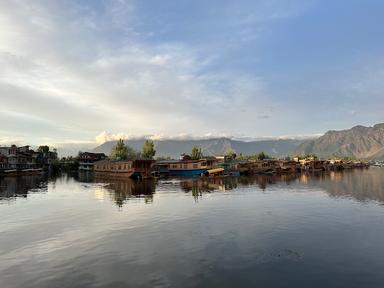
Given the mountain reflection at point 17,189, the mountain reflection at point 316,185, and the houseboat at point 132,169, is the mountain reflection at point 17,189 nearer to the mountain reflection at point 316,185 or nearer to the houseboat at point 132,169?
the houseboat at point 132,169

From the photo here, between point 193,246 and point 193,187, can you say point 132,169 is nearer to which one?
point 193,187

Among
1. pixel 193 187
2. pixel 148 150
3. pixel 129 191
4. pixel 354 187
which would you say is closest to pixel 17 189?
pixel 129 191

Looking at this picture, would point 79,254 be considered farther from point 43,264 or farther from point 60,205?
point 60,205

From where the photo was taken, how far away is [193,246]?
2431 cm

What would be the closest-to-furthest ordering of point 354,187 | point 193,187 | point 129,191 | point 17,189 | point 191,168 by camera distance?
point 129,191 → point 17,189 → point 193,187 → point 354,187 → point 191,168

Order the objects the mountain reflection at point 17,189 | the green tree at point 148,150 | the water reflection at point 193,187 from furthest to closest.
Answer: the green tree at point 148,150 → the mountain reflection at point 17,189 → the water reflection at point 193,187

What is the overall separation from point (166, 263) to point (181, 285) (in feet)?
11.7

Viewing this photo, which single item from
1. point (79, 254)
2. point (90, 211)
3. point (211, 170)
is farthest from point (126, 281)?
point (211, 170)

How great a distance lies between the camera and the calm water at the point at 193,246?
1828cm

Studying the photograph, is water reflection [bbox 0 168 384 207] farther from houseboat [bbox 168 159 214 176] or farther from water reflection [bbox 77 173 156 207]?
houseboat [bbox 168 159 214 176]

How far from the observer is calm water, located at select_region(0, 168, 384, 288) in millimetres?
18281

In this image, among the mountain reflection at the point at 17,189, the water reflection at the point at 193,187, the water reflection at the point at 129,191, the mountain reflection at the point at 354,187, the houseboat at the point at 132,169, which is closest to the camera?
the water reflection at the point at 129,191

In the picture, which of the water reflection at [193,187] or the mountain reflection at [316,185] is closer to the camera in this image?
the water reflection at [193,187]

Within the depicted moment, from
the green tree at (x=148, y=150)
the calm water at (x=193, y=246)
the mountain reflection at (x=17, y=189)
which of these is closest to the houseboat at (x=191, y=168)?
the mountain reflection at (x=17, y=189)
